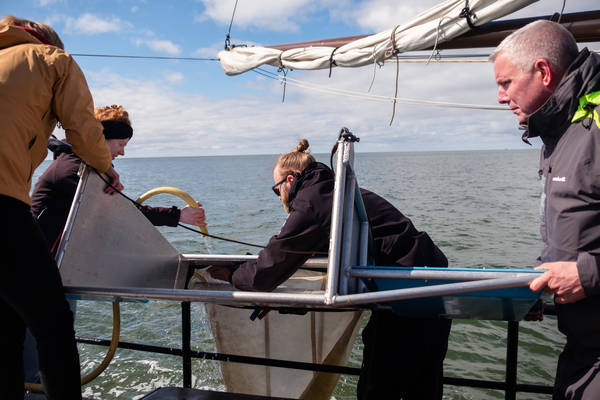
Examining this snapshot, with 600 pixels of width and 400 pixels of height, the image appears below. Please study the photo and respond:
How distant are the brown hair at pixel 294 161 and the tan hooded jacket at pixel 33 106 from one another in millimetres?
993

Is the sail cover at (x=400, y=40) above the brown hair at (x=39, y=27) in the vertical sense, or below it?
above

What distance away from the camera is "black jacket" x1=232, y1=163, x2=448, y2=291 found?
225 centimetres

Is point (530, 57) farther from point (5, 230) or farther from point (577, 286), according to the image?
point (5, 230)

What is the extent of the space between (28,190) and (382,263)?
5.29ft

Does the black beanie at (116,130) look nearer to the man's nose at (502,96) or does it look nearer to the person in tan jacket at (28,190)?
the person in tan jacket at (28,190)

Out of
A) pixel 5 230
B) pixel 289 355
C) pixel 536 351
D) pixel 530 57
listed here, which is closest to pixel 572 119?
pixel 530 57

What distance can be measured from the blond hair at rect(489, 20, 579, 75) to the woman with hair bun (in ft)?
3.09

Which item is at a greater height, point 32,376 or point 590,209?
point 590,209

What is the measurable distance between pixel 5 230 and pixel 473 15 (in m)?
5.03

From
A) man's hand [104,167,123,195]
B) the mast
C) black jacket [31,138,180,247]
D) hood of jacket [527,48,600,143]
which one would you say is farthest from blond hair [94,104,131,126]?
the mast

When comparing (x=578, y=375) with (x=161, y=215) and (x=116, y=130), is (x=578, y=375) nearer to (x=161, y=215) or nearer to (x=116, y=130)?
(x=161, y=215)

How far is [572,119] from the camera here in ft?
5.44

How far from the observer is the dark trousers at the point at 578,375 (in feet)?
5.31

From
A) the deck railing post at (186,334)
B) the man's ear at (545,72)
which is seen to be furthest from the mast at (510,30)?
the deck railing post at (186,334)
